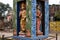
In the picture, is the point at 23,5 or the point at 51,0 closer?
the point at 23,5

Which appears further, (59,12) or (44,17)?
(59,12)

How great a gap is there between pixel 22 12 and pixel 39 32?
57 centimetres

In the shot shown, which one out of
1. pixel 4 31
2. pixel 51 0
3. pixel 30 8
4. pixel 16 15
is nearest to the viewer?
pixel 30 8

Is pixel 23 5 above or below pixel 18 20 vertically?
above

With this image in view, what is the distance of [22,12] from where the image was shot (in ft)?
15.6

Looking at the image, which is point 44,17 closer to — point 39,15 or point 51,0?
point 39,15

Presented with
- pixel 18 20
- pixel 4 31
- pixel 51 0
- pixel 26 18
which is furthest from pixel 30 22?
pixel 51 0

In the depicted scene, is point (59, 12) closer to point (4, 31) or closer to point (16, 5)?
point (4, 31)

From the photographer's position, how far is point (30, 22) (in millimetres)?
4492

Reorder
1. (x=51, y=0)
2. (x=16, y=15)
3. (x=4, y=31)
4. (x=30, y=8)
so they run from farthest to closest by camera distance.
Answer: (x=51, y=0) → (x=4, y=31) → (x=16, y=15) → (x=30, y=8)

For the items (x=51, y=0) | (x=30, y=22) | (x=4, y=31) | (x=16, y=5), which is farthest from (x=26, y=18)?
(x=51, y=0)

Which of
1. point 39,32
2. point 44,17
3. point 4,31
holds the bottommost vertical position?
point 4,31

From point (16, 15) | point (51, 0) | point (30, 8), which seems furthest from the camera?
point (51, 0)

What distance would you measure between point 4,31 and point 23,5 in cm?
1293
